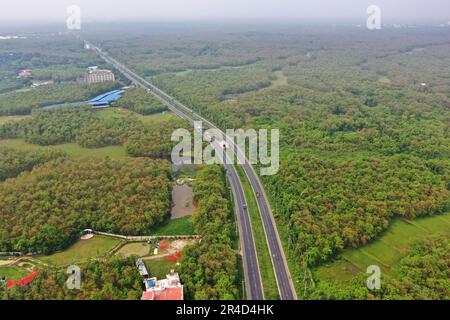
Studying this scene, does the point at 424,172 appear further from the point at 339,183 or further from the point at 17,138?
the point at 17,138

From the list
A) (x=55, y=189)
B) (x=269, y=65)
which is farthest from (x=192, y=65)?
(x=55, y=189)

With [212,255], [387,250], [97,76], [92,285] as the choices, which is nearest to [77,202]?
[92,285]

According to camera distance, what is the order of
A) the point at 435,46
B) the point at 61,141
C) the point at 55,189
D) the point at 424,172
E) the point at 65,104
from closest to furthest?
the point at 55,189 < the point at 424,172 < the point at 61,141 < the point at 65,104 < the point at 435,46

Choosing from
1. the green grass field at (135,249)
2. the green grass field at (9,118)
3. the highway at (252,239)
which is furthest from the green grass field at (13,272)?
the green grass field at (9,118)

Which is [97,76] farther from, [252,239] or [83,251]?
[252,239]

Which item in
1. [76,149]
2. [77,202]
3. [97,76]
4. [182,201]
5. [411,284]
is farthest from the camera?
[97,76]

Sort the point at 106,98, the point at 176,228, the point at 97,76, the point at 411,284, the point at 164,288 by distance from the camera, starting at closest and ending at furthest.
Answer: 1. the point at 411,284
2. the point at 164,288
3. the point at 176,228
4. the point at 106,98
5. the point at 97,76
